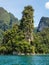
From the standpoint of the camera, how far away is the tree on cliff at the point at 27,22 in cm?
9812

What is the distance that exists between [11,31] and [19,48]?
324 inches

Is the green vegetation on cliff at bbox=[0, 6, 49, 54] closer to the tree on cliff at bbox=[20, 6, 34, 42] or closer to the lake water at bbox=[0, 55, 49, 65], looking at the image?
the tree on cliff at bbox=[20, 6, 34, 42]

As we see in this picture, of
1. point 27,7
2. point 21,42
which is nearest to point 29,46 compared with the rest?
point 21,42

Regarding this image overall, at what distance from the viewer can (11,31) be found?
96.7m

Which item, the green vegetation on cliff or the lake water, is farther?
the green vegetation on cliff

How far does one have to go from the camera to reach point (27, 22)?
99500mm

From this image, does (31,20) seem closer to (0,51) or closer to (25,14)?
(25,14)

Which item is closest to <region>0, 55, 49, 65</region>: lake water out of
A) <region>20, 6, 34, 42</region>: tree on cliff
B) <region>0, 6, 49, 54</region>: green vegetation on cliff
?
<region>0, 6, 49, 54</region>: green vegetation on cliff

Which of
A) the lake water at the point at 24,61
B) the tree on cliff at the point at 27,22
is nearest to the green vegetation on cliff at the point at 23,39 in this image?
the tree on cliff at the point at 27,22

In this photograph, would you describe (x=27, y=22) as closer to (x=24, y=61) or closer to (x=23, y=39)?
(x=23, y=39)

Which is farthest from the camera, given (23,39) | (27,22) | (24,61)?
(27,22)

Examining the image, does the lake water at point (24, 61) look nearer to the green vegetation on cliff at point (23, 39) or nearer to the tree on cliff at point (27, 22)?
the green vegetation on cliff at point (23, 39)

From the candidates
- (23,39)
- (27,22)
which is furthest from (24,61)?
(27,22)

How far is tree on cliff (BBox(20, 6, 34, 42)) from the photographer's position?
9812 centimetres
